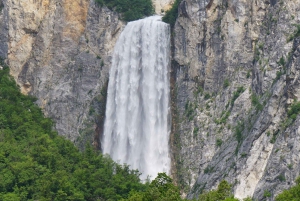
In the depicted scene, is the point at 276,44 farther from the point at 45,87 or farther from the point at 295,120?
the point at 45,87

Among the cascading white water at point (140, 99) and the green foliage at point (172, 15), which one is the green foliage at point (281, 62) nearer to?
the cascading white water at point (140, 99)

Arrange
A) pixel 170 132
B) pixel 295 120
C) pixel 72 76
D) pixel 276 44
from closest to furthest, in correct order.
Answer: pixel 295 120, pixel 276 44, pixel 170 132, pixel 72 76

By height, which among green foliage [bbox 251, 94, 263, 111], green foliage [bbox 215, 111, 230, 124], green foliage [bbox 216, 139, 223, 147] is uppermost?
green foliage [bbox 215, 111, 230, 124]

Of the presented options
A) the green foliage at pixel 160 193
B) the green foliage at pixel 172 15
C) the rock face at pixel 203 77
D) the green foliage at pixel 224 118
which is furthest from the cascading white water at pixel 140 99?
the green foliage at pixel 160 193

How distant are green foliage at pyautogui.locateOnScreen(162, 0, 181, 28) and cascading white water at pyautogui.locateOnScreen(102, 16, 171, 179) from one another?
1.87ft

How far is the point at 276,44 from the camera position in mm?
77375

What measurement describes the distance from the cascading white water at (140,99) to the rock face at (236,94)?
5.49 ft

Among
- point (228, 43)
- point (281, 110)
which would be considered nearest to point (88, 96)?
point (228, 43)

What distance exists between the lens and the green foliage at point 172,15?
295 feet

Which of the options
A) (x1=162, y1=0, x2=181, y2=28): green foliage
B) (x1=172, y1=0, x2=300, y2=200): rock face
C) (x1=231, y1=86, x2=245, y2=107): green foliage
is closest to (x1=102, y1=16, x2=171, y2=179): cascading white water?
(x1=162, y1=0, x2=181, y2=28): green foliage

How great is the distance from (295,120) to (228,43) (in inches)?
583

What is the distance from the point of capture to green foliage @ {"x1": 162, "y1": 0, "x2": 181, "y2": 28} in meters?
90.0

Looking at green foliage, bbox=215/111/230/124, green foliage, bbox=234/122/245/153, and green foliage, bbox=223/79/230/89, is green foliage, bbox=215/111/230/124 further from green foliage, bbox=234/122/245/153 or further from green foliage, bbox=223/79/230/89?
green foliage, bbox=223/79/230/89

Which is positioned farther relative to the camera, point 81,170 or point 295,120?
point 81,170
